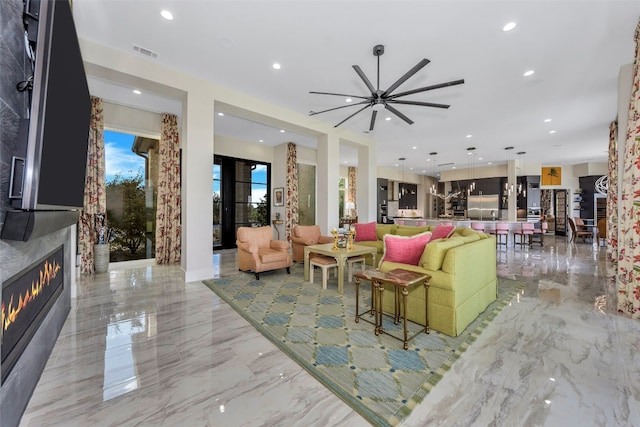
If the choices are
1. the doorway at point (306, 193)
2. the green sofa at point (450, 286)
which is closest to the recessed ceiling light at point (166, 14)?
the green sofa at point (450, 286)

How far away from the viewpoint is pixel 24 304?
1.67 m

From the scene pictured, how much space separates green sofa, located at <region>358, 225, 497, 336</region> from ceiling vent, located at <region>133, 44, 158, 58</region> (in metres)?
4.41

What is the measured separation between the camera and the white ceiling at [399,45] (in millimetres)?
2938

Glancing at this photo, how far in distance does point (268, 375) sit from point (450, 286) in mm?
1880

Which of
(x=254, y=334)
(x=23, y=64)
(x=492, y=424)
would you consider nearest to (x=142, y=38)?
(x=23, y=64)

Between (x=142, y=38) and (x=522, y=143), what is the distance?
1011cm

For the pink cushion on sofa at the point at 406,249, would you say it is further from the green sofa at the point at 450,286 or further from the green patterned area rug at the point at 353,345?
the green patterned area rug at the point at 353,345

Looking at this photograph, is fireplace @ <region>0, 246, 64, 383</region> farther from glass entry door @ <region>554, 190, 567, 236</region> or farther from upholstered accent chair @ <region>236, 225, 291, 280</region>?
glass entry door @ <region>554, 190, 567, 236</region>

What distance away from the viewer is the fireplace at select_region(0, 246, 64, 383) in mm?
1391

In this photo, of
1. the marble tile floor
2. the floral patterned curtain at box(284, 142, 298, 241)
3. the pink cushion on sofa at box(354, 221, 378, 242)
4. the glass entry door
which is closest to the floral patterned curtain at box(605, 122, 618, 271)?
→ the marble tile floor

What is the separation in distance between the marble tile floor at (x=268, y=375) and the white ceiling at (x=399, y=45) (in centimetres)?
348

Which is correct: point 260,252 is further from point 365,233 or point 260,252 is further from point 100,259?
point 100,259

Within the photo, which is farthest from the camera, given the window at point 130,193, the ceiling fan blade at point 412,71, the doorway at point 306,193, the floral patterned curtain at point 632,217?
the doorway at point 306,193

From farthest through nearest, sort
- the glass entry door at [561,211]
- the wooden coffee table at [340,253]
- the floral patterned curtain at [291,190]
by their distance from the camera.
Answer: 1. the glass entry door at [561,211]
2. the floral patterned curtain at [291,190]
3. the wooden coffee table at [340,253]
